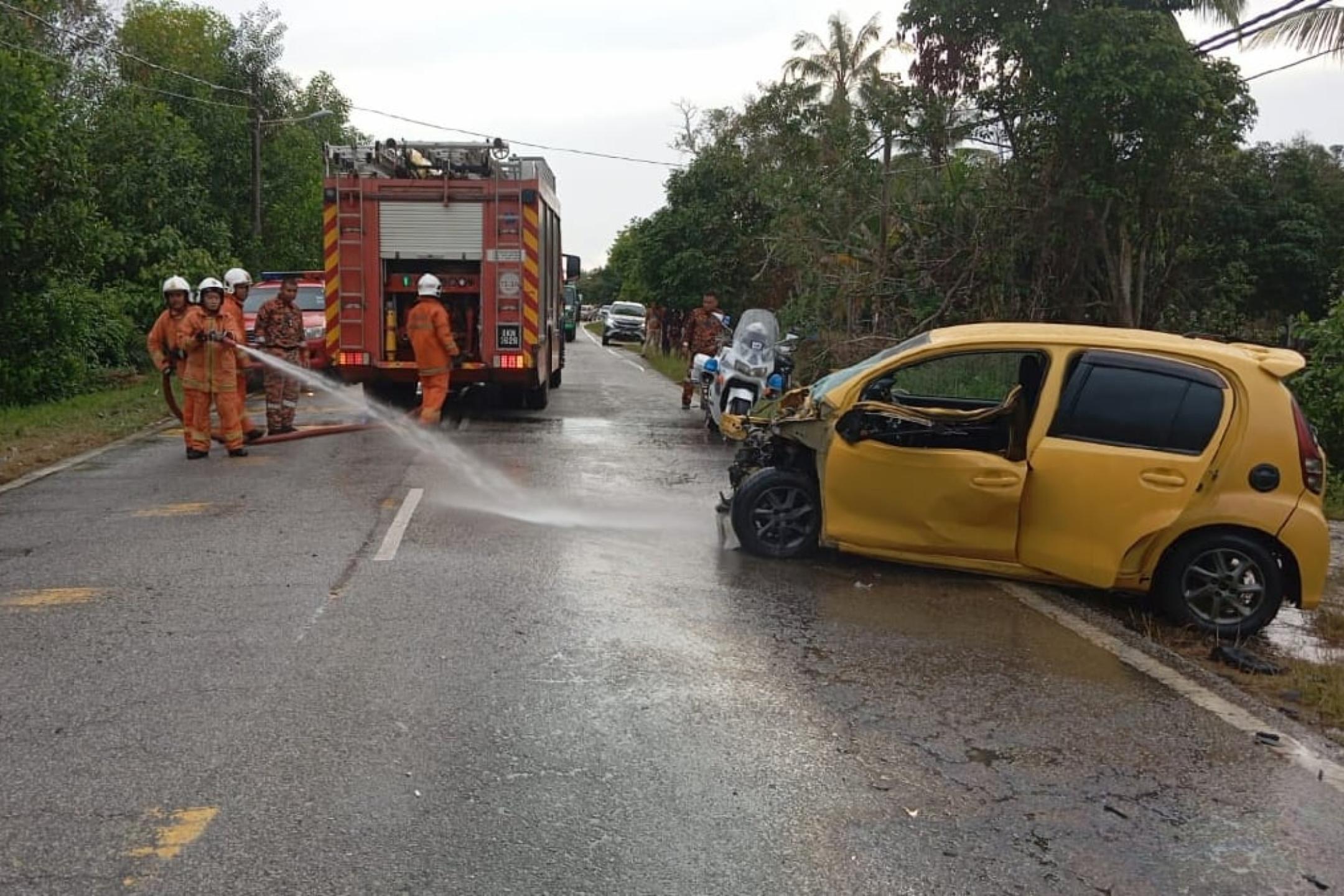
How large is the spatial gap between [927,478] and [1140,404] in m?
1.20

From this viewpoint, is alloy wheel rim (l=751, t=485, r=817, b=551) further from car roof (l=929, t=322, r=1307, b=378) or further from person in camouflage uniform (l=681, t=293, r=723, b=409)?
person in camouflage uniform (l=681, t=293, r=723, b=409)

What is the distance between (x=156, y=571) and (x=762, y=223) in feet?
80.7

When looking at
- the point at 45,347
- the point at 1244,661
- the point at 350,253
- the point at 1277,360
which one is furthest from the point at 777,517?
the point at 45,347

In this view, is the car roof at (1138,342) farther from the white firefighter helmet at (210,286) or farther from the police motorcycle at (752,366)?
the white firefighter helmet at (210,286)

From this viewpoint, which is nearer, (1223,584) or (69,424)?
(1223,584)

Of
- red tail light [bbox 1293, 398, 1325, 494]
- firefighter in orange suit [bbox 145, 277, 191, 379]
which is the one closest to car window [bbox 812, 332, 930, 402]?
red tail light [bbox 1293, 398, 1325, 494]

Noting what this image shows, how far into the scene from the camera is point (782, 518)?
26.2ft

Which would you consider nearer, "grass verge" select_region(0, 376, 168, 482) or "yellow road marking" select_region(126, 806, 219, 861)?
"yellow road marking" select_region(126, 806, 219, 861)

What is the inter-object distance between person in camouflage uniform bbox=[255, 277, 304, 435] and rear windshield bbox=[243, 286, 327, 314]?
688 cm

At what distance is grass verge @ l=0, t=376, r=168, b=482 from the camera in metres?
12.5

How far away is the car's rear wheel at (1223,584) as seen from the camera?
6.50 metres

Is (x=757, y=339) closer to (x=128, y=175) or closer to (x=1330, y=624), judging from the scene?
(x=1330, y=624)

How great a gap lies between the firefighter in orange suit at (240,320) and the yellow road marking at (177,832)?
8657mm

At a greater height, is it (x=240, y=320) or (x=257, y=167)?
(x=257, y=167)
